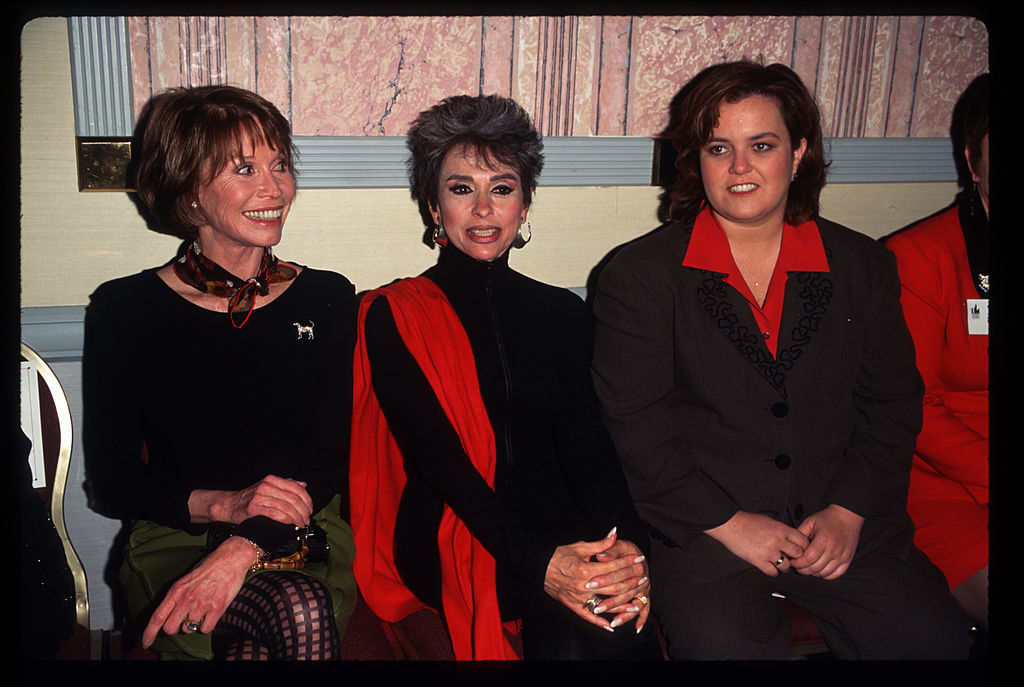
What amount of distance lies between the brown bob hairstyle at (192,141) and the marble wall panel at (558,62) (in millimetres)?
197

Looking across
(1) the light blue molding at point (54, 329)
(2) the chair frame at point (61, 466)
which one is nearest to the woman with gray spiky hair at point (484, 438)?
(2) the chair frame at point (61, 466)

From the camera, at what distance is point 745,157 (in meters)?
1.76

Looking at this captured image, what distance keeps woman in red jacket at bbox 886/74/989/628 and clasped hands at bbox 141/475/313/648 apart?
159cm

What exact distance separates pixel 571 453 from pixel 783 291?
650mm

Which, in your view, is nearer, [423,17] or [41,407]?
[41,407]

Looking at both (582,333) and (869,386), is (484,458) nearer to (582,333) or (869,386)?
(582,333)

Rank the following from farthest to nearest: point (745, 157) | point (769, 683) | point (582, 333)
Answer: point (582, 333) < point (745, 157) < point (769, 683)

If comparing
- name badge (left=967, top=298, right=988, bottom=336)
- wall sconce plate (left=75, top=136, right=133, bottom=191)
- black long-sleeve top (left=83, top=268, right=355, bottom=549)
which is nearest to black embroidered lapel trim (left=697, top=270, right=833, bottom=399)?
name badge (left=967, top=298, right=988, bottom=336)

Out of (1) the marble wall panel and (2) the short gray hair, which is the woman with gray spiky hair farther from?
(1) the marble wall panel

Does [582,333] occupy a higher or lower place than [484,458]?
higher

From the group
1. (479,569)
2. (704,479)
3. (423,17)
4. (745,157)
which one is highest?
(423,17)

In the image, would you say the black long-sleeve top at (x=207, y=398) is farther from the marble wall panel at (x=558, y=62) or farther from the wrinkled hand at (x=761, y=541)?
the wrinkled hand at (x=761, y=541)

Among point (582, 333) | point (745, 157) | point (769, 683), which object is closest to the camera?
point (769, 683)
